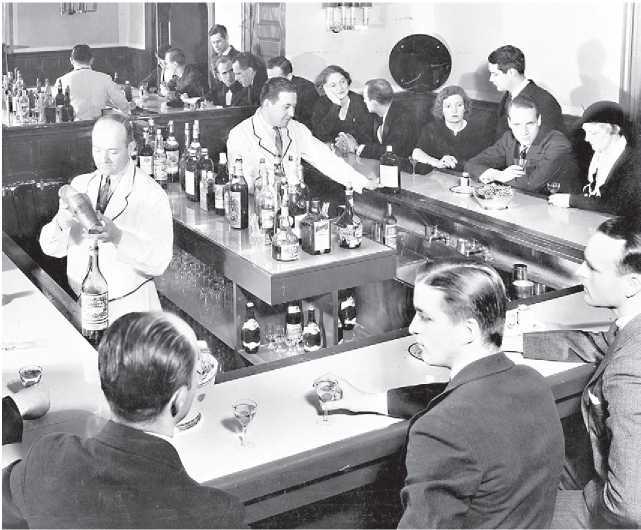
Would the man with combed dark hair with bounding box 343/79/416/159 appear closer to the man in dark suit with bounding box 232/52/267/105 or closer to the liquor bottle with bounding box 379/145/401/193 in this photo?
the liquor bottle with bounding box 379/145/401/193

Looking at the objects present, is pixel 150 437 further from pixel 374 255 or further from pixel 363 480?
pixel 374 255

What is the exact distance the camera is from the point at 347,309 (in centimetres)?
363

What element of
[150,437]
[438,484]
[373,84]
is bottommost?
[438,484]

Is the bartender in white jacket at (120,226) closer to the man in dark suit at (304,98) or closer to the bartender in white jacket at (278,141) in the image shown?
the bartender in white jacket at (278,141)

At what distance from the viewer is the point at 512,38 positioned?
574 cm

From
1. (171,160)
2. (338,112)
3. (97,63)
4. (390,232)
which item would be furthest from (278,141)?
(97,63)

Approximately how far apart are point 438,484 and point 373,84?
3.67m

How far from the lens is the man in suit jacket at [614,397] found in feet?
5.52

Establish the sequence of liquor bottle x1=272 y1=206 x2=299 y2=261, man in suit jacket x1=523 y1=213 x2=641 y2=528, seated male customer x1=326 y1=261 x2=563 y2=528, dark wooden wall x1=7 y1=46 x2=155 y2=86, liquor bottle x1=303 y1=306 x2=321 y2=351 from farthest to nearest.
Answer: dark wooden wall x1=7 y1=46 x2=155 y2=86 < liquor bottle x1=303 y1=306 x2=321 y2=351 < liquor bottle x1=272 y1=206 x2=299 y2=261 < man in suit jacket x1=523 y1=213 x2=641 y2=528 < seated male customer x1=326 y1=261 x2=563 y2=528

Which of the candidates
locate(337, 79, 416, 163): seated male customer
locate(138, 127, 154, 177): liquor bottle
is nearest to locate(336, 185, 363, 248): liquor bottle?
locate(138, 127, 154, 177): liquor bottle

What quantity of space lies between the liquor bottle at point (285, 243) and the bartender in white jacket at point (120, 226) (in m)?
0.36

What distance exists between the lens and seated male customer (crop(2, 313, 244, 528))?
116 centimetres

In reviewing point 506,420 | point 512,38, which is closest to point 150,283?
point 506,420

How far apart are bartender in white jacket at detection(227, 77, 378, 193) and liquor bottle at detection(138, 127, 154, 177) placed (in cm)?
39
